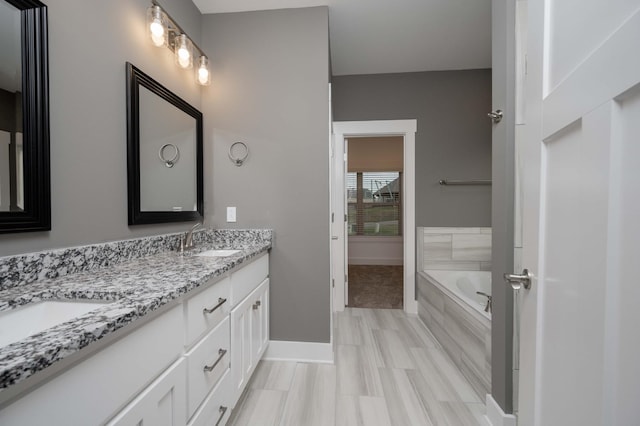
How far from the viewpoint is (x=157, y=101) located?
1556mm

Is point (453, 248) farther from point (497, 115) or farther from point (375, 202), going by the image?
point (375, 202)

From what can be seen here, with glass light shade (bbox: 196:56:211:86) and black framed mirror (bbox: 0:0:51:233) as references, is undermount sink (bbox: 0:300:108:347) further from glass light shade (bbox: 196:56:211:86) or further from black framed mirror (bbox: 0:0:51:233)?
glass light shade (bbox: 196:56:211:86)

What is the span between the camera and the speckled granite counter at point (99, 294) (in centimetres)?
45

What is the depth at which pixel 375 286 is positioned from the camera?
393 cm

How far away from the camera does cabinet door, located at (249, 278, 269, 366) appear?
1.64m

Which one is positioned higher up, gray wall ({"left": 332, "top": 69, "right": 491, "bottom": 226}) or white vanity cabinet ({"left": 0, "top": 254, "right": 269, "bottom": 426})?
gray wall ({"left": 332, "top": 69, "right": 491, "bottom": 226})

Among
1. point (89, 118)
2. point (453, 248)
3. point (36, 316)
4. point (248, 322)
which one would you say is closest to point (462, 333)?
point (453, 248)

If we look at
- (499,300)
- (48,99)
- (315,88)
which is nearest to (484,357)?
(499,300)

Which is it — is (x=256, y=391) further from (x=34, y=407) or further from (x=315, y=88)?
(x=315, y=88)

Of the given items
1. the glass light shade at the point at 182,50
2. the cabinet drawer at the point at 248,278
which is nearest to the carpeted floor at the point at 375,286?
the cabinet drawer at the point at 248,278

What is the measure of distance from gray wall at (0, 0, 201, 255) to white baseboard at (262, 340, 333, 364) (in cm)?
124

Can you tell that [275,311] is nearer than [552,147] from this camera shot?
No

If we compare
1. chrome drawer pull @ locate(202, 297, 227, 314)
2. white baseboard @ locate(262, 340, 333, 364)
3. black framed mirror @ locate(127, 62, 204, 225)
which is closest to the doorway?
white baseboard @ locate(262, 340, 333, 364)

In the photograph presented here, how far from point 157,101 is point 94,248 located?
3.00 ft
